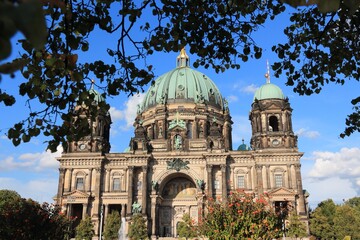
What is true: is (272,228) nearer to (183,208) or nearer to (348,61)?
(348,61)

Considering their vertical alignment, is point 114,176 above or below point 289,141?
below

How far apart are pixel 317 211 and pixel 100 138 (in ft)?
120

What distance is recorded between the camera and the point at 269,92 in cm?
5828

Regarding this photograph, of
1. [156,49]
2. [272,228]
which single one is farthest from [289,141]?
[156,49]

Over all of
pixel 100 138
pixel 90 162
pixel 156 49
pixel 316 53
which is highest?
pixel 100 138

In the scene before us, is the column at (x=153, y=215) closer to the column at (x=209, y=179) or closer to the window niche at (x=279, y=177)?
the column at (x=209, y=179)

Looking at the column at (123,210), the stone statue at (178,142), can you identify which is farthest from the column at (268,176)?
the column at (123,210)

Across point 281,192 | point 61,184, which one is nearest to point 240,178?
point 281,192

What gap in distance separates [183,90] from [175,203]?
19513 mm

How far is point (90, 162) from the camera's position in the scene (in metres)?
55.2

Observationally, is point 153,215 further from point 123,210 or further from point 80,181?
point 80,181

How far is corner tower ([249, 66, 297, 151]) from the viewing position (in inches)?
2164

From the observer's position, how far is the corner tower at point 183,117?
56.6 m

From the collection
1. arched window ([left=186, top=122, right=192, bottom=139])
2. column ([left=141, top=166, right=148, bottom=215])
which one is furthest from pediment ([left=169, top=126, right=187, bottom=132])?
column ([left=141, top=166, right=148, bottom=215])
